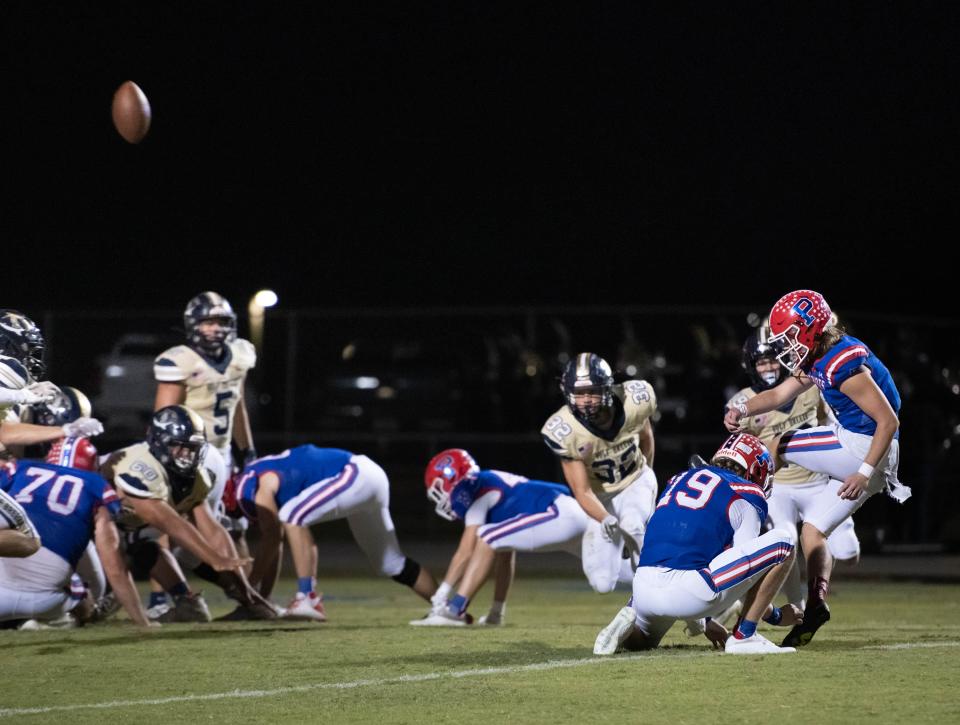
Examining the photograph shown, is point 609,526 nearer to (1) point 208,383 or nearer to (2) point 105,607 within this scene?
(1) point 208,383

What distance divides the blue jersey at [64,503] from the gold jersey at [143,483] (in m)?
0.10

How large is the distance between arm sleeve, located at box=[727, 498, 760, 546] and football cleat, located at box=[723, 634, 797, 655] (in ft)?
1.56

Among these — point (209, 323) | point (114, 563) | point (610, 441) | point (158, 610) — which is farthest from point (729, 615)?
point (209, 323)

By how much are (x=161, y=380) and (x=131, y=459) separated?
1575 mm

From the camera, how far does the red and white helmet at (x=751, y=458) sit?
677 cm

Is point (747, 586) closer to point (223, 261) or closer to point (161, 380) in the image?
point (161, 380)

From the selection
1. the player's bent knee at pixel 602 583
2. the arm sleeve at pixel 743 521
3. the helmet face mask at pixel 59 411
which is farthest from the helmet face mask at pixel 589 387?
the helmet face mask at pixel 59 411

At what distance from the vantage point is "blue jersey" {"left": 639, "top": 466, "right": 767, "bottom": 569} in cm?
661

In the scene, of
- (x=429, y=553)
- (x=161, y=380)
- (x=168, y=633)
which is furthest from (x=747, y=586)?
(x=429, y=553)

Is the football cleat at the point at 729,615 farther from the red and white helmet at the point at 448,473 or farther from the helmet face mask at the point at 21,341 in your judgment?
the helmet face mask at the point at 21,341

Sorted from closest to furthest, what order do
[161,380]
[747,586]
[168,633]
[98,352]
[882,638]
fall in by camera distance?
[747,586] < [882,638] < [168,633] < [161,380] < [98,352]

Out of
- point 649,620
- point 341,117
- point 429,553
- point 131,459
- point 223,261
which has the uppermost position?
point 341,117

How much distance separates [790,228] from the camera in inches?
1232

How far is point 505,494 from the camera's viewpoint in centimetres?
909
